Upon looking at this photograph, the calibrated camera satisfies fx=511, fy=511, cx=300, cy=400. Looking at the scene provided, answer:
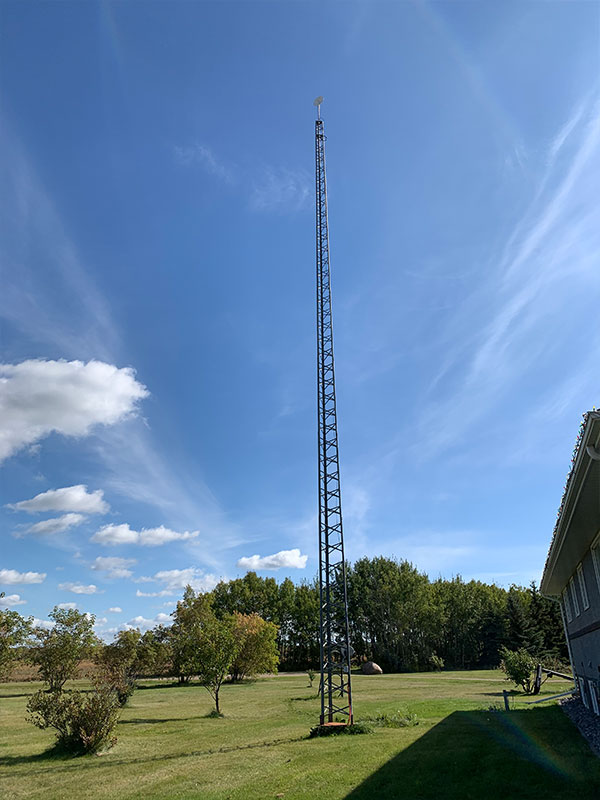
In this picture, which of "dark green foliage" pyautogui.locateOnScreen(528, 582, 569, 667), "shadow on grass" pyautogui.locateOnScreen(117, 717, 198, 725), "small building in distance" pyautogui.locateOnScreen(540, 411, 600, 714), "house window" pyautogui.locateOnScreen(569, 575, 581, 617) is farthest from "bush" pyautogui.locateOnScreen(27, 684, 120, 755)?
"dark green foliage" pyautogui.locateOnScreen(528, 582, 569, 667)

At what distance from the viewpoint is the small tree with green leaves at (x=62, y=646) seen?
108ft

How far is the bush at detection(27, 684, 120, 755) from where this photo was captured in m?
14.6

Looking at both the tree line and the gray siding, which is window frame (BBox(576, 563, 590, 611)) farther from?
the tree line

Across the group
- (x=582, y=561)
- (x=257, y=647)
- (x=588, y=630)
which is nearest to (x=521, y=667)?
(x=588, y=630)

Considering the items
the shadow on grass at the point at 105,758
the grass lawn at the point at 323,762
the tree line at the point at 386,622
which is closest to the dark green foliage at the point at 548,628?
the tree line at the point at 386,622

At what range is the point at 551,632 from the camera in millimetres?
51406

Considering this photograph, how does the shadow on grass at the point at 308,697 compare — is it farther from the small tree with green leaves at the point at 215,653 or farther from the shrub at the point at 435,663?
the shrub at the point at 435,663

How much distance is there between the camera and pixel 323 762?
11.9 m

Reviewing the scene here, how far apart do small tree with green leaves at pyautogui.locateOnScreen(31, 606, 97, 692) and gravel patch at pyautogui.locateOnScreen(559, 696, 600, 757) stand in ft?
→ 94.5

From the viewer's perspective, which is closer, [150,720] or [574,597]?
[574,597]

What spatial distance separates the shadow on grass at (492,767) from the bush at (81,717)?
8.40 m

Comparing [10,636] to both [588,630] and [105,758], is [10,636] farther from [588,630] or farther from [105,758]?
[588,630]

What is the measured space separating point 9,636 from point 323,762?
2183cm

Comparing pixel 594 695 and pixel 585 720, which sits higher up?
pixel 594 695
